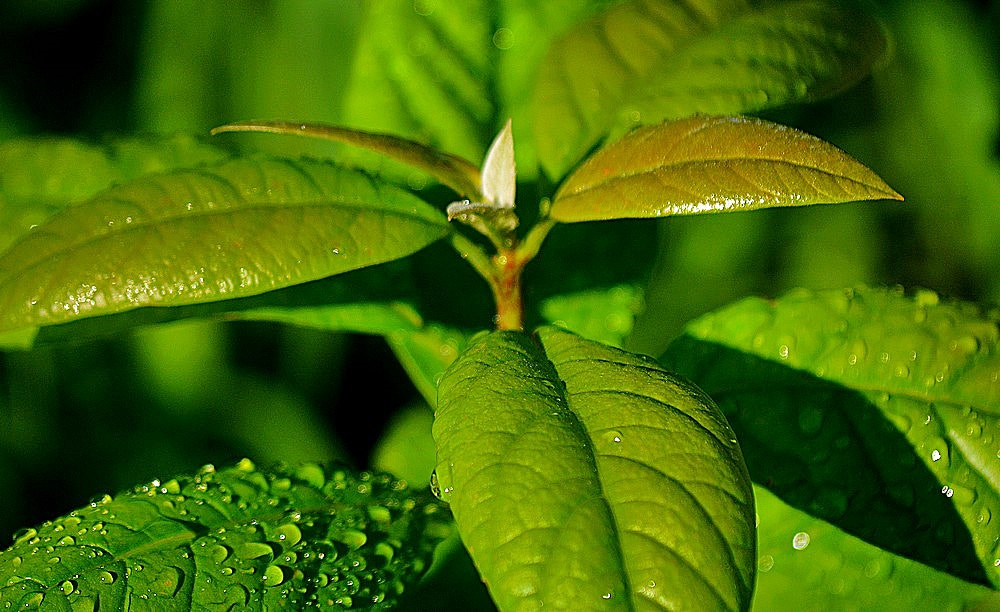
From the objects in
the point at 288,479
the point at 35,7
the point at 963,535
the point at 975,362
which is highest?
the point at 35,7

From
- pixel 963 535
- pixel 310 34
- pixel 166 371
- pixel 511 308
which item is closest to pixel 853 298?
pixel 963 535

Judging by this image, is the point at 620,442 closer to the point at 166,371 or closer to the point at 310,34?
the point at 166,371

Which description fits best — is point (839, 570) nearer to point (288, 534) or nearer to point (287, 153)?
point (288, 534)

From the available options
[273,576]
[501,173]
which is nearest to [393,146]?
[501,173]

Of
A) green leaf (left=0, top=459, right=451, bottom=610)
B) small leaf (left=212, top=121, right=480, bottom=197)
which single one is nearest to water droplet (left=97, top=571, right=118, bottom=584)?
green leaf (left=0, top=459, right=451, bottom=610)

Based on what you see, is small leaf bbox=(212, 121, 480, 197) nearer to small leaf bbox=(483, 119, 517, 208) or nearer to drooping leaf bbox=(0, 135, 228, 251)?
small leaf bbox=(483, 119, 517, 208)

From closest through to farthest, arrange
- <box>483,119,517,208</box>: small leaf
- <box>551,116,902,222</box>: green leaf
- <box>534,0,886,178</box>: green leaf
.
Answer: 1. <box>551,116,902,222</box>: green leaf
2. <box>483,119,517,208</box>: small leaf
3. <box>534,0,886,178</box>: green leaf

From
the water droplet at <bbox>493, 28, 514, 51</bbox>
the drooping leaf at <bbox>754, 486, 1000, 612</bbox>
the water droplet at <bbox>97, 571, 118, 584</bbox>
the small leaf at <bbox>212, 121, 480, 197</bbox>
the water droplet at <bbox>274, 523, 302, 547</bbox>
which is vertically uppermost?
the water droplet at <bbox>493, 28, 514, 51</bbox>
